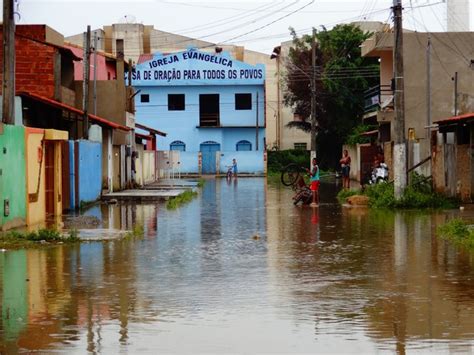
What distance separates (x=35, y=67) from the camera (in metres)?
37.5

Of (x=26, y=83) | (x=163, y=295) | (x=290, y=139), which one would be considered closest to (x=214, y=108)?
(x=290, y=139)

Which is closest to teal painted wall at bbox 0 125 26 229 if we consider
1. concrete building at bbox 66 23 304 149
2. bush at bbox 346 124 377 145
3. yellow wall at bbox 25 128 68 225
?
yellow wall at bbox 25 128 68 225

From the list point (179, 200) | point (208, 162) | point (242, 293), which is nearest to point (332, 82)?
point (208, 162)

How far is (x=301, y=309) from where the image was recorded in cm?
1084

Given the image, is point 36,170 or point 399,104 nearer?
point 36,170

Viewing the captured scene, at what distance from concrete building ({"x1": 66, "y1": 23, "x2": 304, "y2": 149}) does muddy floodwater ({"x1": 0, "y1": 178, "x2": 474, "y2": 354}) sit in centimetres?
6443

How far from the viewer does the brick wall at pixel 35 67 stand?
1473 inches

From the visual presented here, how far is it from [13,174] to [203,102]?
196ft

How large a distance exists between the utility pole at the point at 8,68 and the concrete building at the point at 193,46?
199 ft

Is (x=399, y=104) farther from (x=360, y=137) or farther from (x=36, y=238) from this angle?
(x=360, y=137)

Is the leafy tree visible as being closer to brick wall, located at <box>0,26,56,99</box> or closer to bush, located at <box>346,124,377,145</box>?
bush, located at <box>346,124,377,145</box>

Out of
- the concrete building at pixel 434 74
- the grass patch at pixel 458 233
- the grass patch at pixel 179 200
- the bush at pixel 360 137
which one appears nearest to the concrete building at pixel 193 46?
the bush at pixel 360 137

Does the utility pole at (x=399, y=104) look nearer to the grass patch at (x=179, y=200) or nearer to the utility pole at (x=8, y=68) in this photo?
the grass patch at (x=179, y=200)

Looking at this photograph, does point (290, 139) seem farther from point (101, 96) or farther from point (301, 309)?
point (301, 309)
